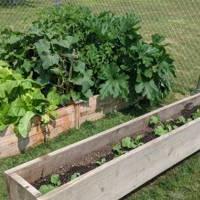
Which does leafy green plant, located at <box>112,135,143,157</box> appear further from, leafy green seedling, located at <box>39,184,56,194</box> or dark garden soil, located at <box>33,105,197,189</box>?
leafy green seedling, located at <box>39,184,56,194</box>

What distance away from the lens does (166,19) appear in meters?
11.0

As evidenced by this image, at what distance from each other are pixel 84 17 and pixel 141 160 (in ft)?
7.08

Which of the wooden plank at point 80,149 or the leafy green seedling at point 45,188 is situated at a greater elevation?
the wooden plank at point 80,149

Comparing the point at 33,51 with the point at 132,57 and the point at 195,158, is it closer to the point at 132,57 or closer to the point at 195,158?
the point at 132,57

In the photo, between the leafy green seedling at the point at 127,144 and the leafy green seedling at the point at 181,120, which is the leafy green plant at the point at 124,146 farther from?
the leafy green seedling at the point at 181,120

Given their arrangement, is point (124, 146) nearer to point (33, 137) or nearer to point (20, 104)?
point (33, 137)

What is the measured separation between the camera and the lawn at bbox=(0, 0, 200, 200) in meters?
3.62

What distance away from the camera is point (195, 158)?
4113 millimetres

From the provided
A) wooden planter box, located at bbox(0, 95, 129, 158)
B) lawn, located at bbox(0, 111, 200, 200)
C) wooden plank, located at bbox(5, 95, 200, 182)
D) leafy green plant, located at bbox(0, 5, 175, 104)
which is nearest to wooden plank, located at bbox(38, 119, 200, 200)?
lawn, located at bbox(0, 111, 200, 200)

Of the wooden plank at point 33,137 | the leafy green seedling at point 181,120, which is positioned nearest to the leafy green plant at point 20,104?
the wooden plank at point 33,137

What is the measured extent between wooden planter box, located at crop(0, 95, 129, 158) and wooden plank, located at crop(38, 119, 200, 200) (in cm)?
114

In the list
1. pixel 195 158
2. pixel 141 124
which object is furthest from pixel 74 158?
pixel 195 158

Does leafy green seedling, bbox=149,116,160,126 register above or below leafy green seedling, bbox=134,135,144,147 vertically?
above

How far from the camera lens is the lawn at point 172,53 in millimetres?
3625
